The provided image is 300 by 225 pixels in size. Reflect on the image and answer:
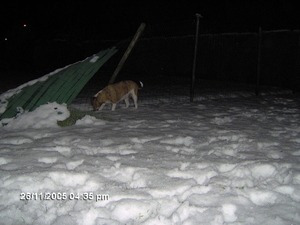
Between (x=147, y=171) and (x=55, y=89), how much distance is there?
2842mm

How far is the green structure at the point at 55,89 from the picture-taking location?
14.5ft

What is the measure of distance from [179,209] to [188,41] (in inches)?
456

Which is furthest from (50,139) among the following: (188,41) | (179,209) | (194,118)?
(188,41)

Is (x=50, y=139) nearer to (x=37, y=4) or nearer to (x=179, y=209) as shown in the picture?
(x=179, y=209)

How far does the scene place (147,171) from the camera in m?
2.55

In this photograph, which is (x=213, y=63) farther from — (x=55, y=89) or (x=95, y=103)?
(x=55, y=89)

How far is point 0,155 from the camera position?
286 cm

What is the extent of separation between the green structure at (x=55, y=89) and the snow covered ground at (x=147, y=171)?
24 centimetres
